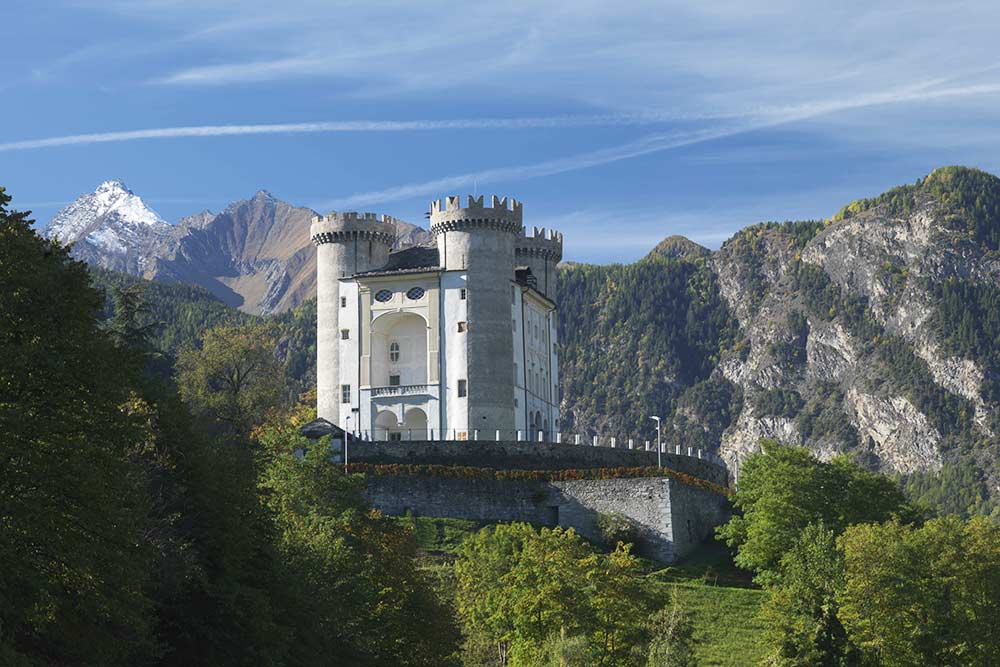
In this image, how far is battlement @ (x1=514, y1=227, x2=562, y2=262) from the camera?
11844cm

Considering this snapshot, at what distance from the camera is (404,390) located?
103 metres

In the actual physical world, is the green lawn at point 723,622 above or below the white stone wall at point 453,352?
below

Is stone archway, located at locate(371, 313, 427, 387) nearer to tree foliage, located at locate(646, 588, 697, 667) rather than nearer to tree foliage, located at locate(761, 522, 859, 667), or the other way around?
tree foliage, located at locate(646, 588, 697, 667)

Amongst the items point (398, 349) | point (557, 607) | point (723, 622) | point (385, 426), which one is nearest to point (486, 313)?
point (398, 349)

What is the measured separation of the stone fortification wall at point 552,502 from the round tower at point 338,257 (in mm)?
19750

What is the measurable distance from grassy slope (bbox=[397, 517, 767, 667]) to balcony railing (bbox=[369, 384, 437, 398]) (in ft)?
53.2

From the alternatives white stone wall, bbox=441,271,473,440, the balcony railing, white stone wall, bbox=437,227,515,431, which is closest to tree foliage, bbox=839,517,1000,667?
white stone wall, bbox=437,227,515,431

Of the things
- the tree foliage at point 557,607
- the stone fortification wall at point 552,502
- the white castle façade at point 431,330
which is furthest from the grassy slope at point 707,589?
the white castle façade at point 431,330

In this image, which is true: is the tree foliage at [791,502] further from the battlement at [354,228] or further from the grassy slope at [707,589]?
the battlement at [354,228]

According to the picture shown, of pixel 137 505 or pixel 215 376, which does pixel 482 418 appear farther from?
pixel 137 505

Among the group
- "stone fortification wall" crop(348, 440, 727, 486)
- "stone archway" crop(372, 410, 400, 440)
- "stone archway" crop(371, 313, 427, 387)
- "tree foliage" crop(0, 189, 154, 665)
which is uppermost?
"stone archway" crop(371, 313, 427, 387)

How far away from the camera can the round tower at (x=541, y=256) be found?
389 feet

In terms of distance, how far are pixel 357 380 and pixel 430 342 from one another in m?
5.48

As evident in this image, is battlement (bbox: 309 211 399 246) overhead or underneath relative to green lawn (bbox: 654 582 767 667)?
overhead
